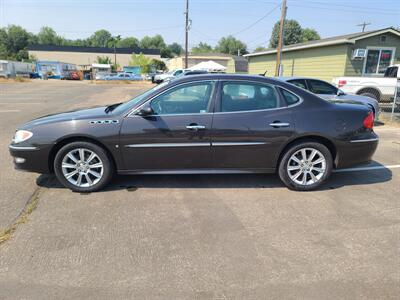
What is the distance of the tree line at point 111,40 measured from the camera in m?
80.7

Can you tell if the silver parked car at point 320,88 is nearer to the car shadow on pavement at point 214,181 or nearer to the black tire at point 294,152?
the car shadow on pavement at point 214,181

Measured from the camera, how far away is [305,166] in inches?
176

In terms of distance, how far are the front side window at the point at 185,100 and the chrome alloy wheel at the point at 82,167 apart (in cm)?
109

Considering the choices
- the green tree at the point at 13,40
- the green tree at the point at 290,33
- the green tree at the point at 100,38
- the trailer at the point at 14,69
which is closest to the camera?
the trailer at the point at 14,69

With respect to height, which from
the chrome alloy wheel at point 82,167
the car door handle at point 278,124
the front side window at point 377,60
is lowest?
the chrome alloy wheel at point 82,167

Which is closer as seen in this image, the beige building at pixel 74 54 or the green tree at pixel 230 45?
the beige building at pixel 74 54

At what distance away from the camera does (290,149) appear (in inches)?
174

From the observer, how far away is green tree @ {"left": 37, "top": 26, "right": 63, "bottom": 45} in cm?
12655

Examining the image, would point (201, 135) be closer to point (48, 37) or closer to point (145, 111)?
point (145, 111)

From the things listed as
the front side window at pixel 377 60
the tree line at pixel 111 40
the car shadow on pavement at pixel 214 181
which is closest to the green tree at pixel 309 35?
the tree line at pixel 111 40

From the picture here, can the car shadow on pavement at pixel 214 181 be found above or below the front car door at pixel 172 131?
below

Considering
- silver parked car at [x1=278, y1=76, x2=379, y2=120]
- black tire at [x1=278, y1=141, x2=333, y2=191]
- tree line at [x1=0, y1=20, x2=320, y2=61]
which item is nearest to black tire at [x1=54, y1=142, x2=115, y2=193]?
black tire at [x1=278, y1=141, x2=333, y2=191]

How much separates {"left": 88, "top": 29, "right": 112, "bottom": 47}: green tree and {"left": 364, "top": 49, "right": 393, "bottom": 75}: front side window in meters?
A: 141

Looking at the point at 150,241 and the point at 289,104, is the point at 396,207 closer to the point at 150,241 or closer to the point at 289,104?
the point at 289,104
